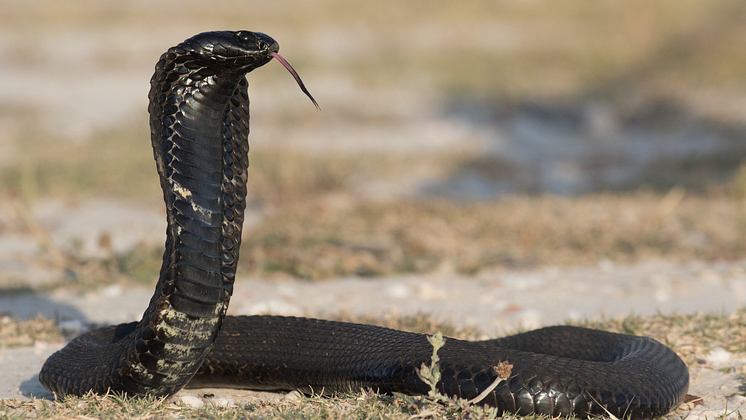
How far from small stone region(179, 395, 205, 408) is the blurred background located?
2.15 meters

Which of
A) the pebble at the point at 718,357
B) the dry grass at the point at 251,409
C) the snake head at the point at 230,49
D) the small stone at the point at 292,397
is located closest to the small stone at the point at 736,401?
the pebble at the point at 718,357

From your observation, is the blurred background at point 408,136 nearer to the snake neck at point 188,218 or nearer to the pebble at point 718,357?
the pebble at point 718,357

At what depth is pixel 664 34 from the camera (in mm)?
13969

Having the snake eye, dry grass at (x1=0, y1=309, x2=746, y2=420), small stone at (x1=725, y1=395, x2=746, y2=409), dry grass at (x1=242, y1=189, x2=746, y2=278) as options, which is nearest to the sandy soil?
dry grass at (x1=242, y1=189, x2=746, y2=278)

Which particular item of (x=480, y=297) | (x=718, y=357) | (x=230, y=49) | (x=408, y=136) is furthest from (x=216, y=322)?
(x=408, y=136)

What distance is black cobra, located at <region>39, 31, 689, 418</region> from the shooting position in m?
2.31

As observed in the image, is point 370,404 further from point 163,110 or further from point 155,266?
point 155,266

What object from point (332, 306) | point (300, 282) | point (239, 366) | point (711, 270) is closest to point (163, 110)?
point (239, 366)

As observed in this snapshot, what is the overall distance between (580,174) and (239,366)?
7.31 metres

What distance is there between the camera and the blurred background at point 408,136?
548cm

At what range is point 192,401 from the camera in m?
2.58

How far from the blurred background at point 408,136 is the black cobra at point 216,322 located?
2264mm

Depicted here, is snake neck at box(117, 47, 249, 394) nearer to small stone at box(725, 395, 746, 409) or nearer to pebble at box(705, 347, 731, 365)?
small stone at box(725, 395, 746, 409)

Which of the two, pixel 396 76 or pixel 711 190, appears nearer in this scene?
pixel 711 190
